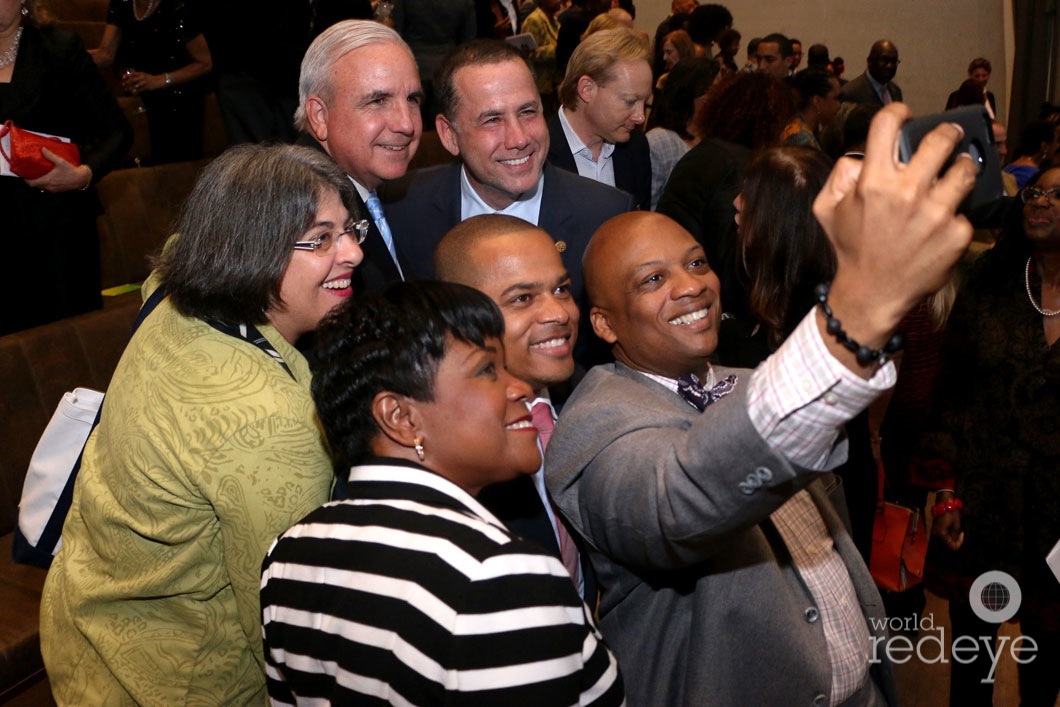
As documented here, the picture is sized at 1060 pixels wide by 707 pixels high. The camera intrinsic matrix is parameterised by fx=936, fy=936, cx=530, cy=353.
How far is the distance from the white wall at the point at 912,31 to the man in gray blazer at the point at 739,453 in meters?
10.1

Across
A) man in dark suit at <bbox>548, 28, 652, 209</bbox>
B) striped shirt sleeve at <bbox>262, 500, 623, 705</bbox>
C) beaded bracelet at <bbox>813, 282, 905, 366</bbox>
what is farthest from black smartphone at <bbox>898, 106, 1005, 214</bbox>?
man in dark suit at <bbox>548, 28, 652, 209</bbox>

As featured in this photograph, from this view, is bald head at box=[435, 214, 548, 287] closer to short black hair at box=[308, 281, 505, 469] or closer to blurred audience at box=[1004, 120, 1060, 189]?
short black hair at box=[308, 281, 505, 469]

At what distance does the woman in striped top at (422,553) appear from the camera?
1.13m

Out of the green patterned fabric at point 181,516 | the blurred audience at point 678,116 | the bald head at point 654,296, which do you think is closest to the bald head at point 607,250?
the bald head at point 654,296

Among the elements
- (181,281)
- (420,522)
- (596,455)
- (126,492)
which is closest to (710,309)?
(596,455)

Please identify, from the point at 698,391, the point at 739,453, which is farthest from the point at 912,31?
the point at 739,453

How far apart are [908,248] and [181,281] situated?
1207mm

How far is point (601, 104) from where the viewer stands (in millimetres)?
3771

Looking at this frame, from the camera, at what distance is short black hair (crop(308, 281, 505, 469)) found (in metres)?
1.34

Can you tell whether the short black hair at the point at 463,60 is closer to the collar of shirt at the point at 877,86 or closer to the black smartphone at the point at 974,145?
the black smartphone at the point at 974,145

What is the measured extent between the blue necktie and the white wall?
31.5 feet

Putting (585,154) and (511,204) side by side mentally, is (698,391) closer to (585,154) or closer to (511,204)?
(511,204)

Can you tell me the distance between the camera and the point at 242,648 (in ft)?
5.48

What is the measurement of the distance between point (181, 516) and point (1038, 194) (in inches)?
91.4
